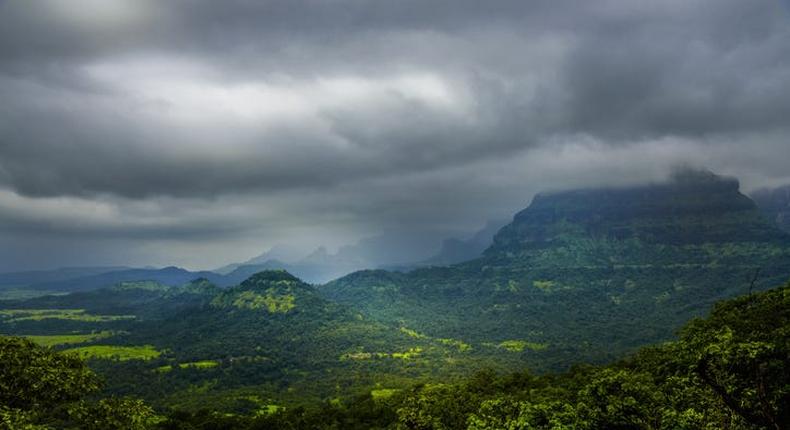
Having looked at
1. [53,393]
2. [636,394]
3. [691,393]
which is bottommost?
[636,394]

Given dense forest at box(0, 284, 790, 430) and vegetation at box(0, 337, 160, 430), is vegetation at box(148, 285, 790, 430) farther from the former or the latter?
vegetation at box(0, 337, 160, 430)

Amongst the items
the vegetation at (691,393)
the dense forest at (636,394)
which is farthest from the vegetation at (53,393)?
the vegetation at (691,393)

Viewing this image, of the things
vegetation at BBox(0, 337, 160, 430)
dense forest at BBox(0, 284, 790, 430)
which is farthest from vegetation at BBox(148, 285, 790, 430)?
vegetation at BBox(0, 337, 160, 430)

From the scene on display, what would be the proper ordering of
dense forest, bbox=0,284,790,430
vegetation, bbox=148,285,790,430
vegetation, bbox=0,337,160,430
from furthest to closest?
vegetation, bbox=0,337,160,430 < dense forest, bbox=0,284,790,430 < vegetation, bbox=148,285,790,430

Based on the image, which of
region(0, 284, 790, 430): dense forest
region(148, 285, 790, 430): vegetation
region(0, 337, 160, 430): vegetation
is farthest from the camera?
region(0, 337, 160, 430): vegetation

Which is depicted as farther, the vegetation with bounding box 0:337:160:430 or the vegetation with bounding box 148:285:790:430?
the vegetation with bounding box 0:337:160:430

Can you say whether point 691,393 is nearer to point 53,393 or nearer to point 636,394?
point 636,394

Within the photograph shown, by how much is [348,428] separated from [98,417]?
2504 inches

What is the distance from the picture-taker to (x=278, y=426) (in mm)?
98688

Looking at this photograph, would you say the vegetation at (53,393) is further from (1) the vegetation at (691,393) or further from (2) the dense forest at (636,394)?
(1) the vegetation at (691,393)

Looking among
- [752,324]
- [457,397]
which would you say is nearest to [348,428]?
Answer: [457,397]

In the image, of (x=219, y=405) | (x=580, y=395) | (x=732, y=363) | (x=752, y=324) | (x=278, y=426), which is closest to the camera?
(x=732, y=363)

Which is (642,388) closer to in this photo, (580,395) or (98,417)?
(580,395)

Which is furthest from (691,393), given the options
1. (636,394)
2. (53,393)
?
(53,393)
